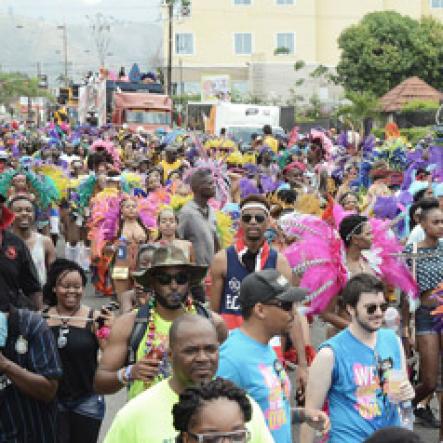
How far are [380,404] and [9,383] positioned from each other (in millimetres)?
1729

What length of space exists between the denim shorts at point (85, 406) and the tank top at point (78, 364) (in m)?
0.02

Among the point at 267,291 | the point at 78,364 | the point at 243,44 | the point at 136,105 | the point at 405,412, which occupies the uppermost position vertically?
the point at 243,44

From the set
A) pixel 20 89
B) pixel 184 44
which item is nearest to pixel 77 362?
pixel 184 44

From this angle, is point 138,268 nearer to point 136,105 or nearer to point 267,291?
point 267,291

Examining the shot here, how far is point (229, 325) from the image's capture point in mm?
8094

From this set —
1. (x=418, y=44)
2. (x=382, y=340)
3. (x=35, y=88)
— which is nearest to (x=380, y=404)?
(x=382, y=340)

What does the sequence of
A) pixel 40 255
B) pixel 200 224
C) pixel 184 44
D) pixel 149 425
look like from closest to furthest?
pixel 149 425 → pixel 40 255 → pixel 200 224 → pixel 184 44

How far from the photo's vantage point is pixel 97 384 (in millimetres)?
5766

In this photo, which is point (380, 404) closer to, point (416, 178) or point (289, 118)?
point (416, 178)

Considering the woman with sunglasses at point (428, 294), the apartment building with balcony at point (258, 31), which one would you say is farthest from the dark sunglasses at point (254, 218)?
the apartment building with balcony at point (258, 31)

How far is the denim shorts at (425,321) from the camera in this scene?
27.8 ft

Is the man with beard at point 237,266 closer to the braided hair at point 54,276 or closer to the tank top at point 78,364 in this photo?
the braided hair at point 54,276

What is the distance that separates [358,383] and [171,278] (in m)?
1.01

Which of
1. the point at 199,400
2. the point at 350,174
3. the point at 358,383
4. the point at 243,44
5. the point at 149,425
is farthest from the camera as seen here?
the point at 243,44
